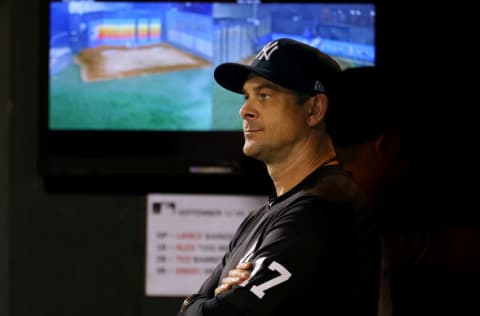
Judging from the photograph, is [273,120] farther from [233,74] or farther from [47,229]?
[47,229]

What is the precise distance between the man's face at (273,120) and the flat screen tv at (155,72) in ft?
6.03

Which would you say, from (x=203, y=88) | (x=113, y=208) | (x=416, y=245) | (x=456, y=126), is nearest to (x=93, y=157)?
(x=113, y=208)

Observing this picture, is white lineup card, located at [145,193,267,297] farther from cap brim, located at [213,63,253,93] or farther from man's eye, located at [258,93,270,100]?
man's eye, located at [258,93,270,100]

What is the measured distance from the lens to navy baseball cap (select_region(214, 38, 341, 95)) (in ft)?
8.00

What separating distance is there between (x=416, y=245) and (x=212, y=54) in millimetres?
1906

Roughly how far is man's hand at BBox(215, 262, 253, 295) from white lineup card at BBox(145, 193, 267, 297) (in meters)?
2.11

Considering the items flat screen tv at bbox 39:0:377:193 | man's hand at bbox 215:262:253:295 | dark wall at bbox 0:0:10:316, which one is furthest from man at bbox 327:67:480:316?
dark wall at bbox 0:0:10:316

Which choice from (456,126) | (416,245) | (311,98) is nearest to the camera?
(311,98)

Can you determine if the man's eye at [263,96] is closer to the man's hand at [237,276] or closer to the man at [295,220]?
the man at [295,220]

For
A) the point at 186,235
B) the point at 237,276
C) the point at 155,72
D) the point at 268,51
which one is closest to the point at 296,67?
the point at 268,51

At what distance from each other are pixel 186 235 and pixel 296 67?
2176 millimetres

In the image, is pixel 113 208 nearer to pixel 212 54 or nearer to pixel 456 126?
pixel 212 54

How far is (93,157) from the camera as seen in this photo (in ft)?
14.5

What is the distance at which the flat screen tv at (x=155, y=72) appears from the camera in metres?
4.38
